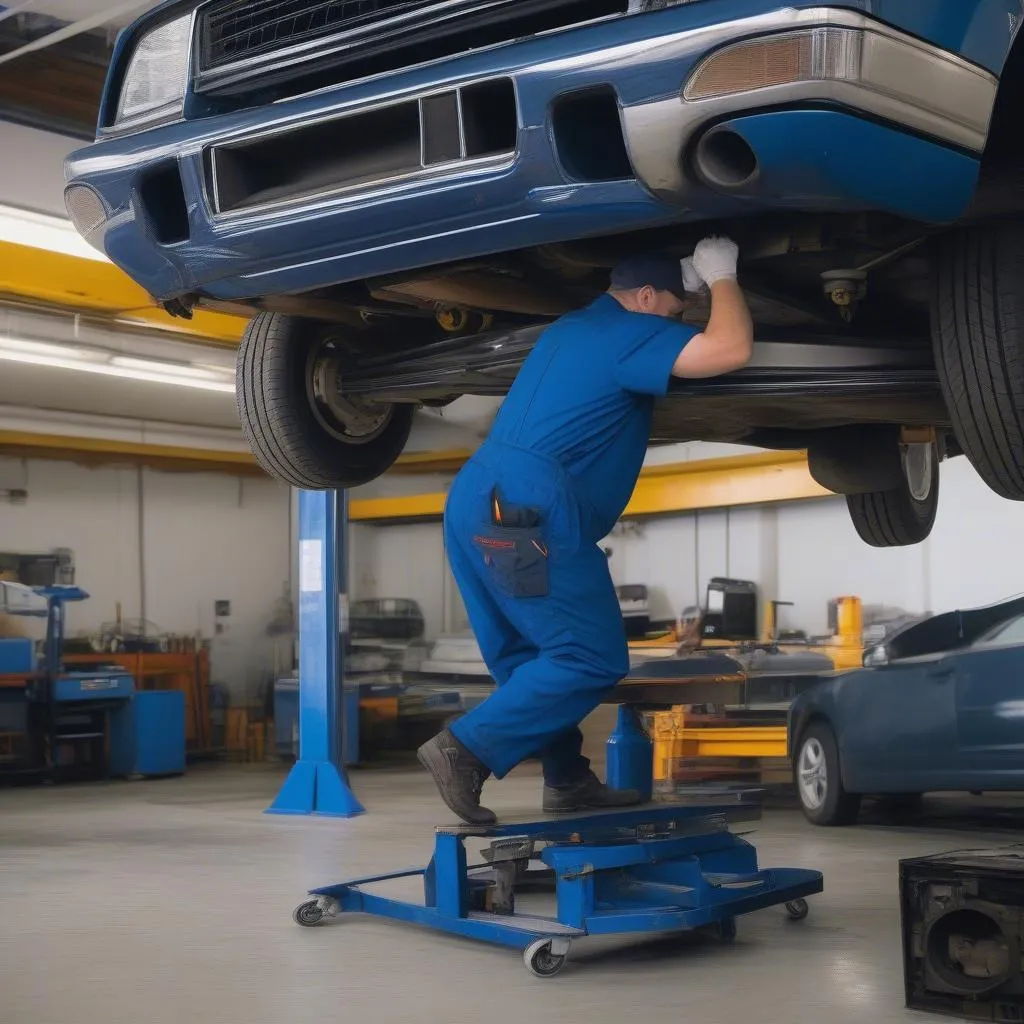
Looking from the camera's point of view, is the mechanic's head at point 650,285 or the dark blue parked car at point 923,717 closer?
Result: the mechanic's head at point 650,285

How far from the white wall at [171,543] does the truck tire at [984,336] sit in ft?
32.4

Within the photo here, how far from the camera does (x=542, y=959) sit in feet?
9.04

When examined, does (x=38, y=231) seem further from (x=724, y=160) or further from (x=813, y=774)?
(x=724, y=160)

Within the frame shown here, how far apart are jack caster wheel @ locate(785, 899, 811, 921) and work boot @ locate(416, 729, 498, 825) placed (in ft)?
3.38

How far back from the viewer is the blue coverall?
2.63 meters

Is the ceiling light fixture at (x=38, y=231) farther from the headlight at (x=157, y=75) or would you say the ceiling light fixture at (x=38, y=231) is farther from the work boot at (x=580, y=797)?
the work boot at (x=580, y=797)

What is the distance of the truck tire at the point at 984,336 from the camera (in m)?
2.31

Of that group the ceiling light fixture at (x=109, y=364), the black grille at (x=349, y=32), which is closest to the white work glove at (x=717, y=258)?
the black grille at (x=349, y=32)

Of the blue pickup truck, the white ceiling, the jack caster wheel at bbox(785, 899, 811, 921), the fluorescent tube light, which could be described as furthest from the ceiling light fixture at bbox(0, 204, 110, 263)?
the jack caster wheel at bbox(785, 899, 811, 921)

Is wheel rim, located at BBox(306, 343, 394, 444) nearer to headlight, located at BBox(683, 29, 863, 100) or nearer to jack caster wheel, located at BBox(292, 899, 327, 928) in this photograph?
jack caster wheel, located at BBox(292, 899, 327, 928)

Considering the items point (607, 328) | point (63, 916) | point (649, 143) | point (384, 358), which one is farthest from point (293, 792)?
point (649, 143)

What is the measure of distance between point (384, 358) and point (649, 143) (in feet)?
4.14

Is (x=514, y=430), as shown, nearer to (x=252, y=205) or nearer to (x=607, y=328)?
(x=607, y=328)

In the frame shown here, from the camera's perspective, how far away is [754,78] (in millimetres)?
1891
